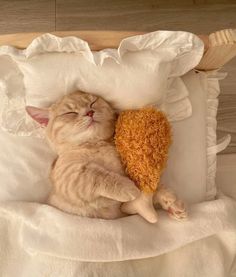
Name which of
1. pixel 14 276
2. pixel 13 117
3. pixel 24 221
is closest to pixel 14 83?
pixel 13 117

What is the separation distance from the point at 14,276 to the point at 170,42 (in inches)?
25.0

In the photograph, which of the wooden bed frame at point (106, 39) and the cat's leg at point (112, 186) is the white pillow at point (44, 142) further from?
the cat's leg at point (112, 186)

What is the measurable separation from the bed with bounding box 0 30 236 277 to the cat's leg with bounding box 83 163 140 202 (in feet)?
0.25

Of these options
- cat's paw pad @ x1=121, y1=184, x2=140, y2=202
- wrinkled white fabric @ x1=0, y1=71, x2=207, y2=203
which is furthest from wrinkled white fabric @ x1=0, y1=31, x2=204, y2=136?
cat's paw pad @ x1=121, y1=184, x2=140, y2=202

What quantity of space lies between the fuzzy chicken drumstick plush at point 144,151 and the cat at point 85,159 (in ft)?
0.08

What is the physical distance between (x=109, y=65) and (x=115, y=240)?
1.30ft

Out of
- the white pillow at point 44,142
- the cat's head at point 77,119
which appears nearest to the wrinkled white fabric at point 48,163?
the white pillow at point 44,142

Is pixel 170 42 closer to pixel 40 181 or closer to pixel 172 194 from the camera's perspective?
pixel 172 194

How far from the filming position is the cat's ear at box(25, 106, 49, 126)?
941 millimetres

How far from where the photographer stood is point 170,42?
943mm

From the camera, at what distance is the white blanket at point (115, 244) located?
857 mm

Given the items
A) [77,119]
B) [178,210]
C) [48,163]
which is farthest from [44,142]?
[178,210]

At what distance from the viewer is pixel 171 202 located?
3.01 ft

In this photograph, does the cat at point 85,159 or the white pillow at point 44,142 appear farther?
the white pillow at point 44,142
